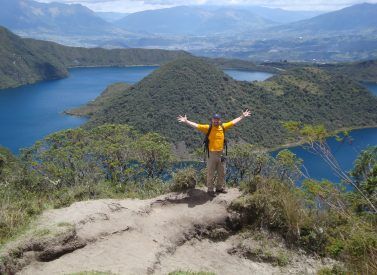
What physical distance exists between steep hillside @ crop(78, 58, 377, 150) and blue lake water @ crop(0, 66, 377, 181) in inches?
312

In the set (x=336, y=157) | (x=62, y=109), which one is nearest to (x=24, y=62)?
(x=62, y=109)

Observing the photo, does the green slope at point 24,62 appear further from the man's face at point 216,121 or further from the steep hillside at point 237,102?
the man's face at point 216,121

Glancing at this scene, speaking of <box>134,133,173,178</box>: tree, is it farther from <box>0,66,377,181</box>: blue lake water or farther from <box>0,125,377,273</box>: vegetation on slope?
<box>0,66,377,181</box>: blue lake water

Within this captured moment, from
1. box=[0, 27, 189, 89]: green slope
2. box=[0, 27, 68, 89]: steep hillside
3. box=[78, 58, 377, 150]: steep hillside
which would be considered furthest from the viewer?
box=[0, 27, 189, 89]: green slope

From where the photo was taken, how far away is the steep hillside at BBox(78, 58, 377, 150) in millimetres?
81688

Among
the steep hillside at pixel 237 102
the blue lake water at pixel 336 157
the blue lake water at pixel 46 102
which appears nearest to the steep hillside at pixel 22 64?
the blue lake water at pixel 46 102

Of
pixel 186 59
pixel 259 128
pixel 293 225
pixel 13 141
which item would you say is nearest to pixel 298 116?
pixel 259 128

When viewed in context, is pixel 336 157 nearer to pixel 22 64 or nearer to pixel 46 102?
pixel 46 102

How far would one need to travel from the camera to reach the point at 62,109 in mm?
109438

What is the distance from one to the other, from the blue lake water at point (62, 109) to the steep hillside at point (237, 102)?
791 cm

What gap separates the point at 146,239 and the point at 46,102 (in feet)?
389

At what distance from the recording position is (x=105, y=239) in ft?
27.6

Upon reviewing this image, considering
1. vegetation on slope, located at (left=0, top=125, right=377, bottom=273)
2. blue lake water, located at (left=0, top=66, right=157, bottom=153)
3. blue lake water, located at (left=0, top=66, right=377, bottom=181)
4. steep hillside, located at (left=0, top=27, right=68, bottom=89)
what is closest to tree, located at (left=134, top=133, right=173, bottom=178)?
vegetation on slope, located at (left=0, top=125, right=377, bottom=273)

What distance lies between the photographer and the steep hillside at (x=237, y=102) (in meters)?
81.7
